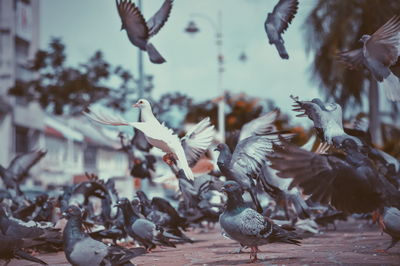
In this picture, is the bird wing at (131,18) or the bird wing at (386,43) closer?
the bird wing at (386,43)

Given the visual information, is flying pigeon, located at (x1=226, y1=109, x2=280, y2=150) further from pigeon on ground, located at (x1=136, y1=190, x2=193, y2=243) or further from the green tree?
the green tree

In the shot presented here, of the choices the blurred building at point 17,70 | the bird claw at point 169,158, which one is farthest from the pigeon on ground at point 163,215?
the blurred building at point 17,70

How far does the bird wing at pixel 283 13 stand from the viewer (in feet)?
26.2

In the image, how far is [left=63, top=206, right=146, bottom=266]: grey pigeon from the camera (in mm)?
5387

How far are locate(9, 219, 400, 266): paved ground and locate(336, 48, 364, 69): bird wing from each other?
2.11 metres

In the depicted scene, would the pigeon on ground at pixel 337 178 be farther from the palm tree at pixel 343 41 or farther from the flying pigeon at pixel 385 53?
the palm tree at pixel 343 41

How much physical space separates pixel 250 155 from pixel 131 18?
219 cm

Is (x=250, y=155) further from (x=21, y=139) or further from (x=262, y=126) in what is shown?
(x=21, y=139)

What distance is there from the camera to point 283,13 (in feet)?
26.5

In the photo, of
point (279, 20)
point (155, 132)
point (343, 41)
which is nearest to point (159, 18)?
point (279, 20)

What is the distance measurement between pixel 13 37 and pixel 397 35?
1158 inches

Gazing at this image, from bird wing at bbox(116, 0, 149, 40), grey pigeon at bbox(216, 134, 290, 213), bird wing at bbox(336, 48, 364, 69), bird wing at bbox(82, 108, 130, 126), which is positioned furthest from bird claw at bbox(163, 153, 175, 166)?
bird wing at bbox(336, 48, 364, 69)

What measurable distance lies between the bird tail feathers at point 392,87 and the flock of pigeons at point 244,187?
0.4 inches

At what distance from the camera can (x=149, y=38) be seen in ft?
27.7
